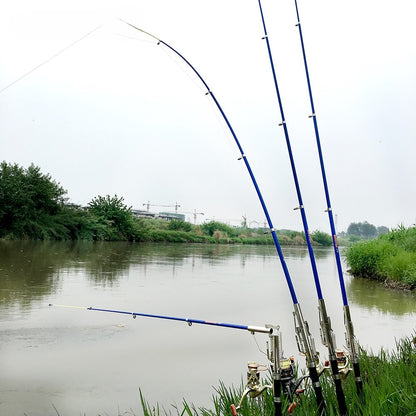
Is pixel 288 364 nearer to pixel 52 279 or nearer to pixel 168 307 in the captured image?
pixel 168 307

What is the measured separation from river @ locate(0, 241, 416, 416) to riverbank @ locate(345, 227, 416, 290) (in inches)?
17.3

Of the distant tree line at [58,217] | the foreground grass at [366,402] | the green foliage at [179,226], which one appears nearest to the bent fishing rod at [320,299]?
the foreground grass at [366,402]

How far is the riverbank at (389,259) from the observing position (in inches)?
366

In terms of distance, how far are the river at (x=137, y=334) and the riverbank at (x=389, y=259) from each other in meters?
0.44

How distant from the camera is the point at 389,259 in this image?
10.3 meters

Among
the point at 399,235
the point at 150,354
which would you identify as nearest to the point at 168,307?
the point at 150,354

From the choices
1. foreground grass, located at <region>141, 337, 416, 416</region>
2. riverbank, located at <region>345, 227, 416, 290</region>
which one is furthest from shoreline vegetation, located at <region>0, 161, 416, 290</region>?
foreground grass, located at <region>141, 337, 416, 416</region>

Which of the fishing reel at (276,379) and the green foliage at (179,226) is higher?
Answer: the green foliage at (179,226)

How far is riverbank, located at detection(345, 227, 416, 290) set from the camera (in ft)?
30.5

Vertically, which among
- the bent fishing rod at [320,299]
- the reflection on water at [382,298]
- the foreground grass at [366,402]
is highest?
the bent fishing rod at [320,299]

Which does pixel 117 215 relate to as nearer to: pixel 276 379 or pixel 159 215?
pixel 159 215

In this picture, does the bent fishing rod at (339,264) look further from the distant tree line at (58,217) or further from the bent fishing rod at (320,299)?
the distant tree line at (58,217)

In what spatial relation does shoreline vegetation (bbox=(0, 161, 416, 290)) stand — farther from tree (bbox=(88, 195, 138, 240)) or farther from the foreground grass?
the foreground grass

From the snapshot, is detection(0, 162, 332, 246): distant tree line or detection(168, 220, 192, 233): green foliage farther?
detection(168, 220, 192, 233): green foliage
